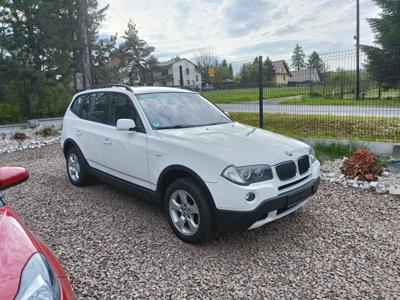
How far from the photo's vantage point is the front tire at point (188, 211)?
306 cm

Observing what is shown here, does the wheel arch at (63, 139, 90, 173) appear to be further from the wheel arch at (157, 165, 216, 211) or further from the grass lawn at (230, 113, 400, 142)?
the grass lawn at (230, 113, 400, 142)

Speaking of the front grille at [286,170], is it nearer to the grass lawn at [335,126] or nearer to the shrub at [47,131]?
the grass lawn at [335,126]

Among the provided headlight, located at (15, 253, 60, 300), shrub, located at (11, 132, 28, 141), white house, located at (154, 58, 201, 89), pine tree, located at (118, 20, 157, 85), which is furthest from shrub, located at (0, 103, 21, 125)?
pine tree, located at (118, 20, 157, 85)

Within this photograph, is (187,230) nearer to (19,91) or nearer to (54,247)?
(54,247)

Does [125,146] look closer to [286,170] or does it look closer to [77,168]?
[77,168]

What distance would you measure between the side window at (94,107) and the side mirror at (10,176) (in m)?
2.21

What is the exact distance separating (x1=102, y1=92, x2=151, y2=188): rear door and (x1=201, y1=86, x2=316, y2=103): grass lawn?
3.85 m

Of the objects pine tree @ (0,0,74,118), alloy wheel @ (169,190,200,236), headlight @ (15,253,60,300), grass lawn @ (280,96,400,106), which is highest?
pine tree @ (0,0,74,118)

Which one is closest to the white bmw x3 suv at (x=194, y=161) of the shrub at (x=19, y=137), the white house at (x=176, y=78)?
the white house at (x=176, y=78)

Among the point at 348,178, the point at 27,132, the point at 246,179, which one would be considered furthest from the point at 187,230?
the point at 27,132

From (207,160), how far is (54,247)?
6.52 ft

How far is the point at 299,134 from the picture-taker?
7871mm

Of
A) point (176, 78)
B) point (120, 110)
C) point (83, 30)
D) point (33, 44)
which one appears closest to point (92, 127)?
A: point (120, 110)

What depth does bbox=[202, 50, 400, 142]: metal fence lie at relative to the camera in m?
7.12
